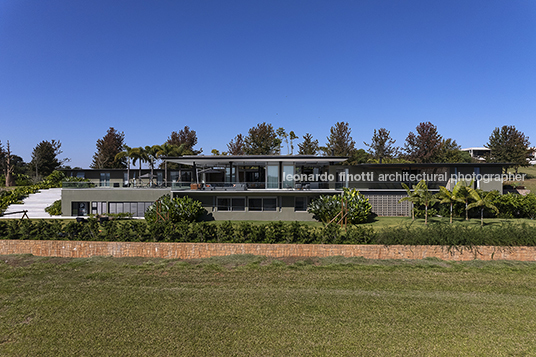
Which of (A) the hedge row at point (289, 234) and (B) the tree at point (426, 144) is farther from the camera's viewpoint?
(B) the tree at point (426, 144)

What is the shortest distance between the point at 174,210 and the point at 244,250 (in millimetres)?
10262

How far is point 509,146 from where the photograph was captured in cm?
5200

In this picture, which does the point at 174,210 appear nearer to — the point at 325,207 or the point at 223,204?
the point at 223,204

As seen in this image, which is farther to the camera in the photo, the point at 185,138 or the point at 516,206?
the point at 185,138

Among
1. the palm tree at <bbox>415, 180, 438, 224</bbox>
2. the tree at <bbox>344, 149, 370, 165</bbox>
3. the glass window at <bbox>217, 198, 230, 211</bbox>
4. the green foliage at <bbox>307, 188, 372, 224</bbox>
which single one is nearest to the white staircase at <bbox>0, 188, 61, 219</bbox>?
the glass window at <bbox>217, 198, 230, 211</bbox>

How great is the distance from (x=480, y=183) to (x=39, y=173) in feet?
227

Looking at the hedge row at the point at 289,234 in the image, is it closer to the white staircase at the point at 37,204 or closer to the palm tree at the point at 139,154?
the white staircase at the point at 37,204

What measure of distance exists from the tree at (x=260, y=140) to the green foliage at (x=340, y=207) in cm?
3347

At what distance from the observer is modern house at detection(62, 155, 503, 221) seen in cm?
2584

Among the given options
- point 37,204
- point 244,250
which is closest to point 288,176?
point 244,250

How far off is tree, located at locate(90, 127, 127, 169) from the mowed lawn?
5144cm

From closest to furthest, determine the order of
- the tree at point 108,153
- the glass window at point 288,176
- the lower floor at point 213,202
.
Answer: the glass window at point 288,176 → the lower floor at point 213,202 → the tree at point 108,153

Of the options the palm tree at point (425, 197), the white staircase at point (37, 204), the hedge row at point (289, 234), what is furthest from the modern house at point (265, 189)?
the hedge row at point (289, 234)

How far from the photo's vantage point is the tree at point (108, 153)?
205ft
